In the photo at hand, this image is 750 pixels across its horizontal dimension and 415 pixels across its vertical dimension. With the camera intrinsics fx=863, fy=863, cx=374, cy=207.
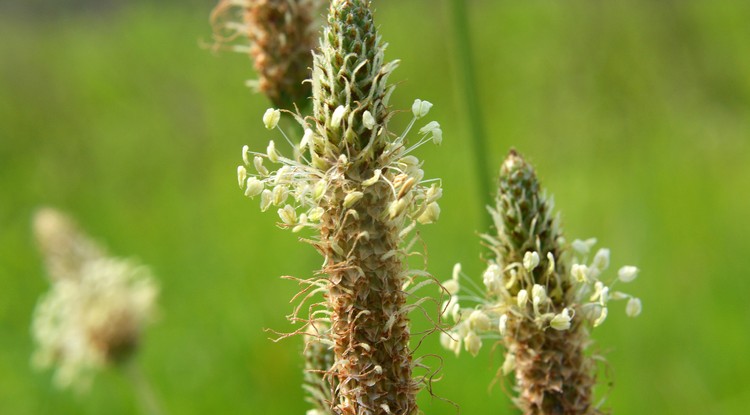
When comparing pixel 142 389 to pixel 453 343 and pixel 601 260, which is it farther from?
pixel 601 260

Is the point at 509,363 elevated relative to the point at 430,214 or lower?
lower

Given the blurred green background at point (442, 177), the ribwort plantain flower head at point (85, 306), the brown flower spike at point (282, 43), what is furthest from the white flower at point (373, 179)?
the ribwort plantain flower head at point (85, 306)

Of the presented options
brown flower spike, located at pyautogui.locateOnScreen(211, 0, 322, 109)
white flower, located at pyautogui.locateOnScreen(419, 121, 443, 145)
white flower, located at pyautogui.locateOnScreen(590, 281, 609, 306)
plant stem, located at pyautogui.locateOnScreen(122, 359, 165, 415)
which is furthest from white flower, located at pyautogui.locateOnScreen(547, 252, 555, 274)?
plant stem, located at pyautogui.locateOnScreen(122, 359, 165, 415)

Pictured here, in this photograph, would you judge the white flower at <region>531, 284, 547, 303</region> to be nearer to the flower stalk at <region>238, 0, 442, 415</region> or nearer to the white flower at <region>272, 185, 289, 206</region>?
the flower stalk at <region>238, 0, 442, 415</region>

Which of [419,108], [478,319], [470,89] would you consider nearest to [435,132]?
[419,108]

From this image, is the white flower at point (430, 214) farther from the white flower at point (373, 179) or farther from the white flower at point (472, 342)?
the white flower at point (472, 342)
